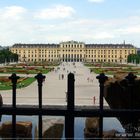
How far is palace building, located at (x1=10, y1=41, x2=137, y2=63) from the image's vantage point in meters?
149

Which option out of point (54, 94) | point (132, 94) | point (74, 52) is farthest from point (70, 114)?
point (74, 52)

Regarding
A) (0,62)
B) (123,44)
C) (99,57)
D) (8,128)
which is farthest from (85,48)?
(8,128)

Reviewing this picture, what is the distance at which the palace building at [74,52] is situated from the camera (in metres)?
149

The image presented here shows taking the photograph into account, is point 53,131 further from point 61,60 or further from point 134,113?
point 61,60

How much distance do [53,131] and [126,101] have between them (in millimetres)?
872

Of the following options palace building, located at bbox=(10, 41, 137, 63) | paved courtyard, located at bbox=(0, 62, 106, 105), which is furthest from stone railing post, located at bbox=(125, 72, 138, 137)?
palace building, located at bbox=(10, 41, 137, 63)

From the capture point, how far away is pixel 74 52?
485 ft

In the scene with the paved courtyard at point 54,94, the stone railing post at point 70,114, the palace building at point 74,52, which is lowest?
the paved courtyard at point 54,94

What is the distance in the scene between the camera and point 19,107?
3859 mm

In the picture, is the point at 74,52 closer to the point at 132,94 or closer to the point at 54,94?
the point at 54,94

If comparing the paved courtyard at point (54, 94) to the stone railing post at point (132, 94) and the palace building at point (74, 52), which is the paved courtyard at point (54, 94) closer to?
the stone railing post at point (132, 94)

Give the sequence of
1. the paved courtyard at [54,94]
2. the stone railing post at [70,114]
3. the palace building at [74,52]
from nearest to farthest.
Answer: the stone railing post at [70,114], the paved courtyard at [54,94], the palace building at [74,52]

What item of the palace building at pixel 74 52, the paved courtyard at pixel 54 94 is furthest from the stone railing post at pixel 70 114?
the palace building at pixel 74 52

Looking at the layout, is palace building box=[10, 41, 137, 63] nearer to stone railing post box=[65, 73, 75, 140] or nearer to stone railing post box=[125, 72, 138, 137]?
stone railing post box=[125, 72, 138, 137]
